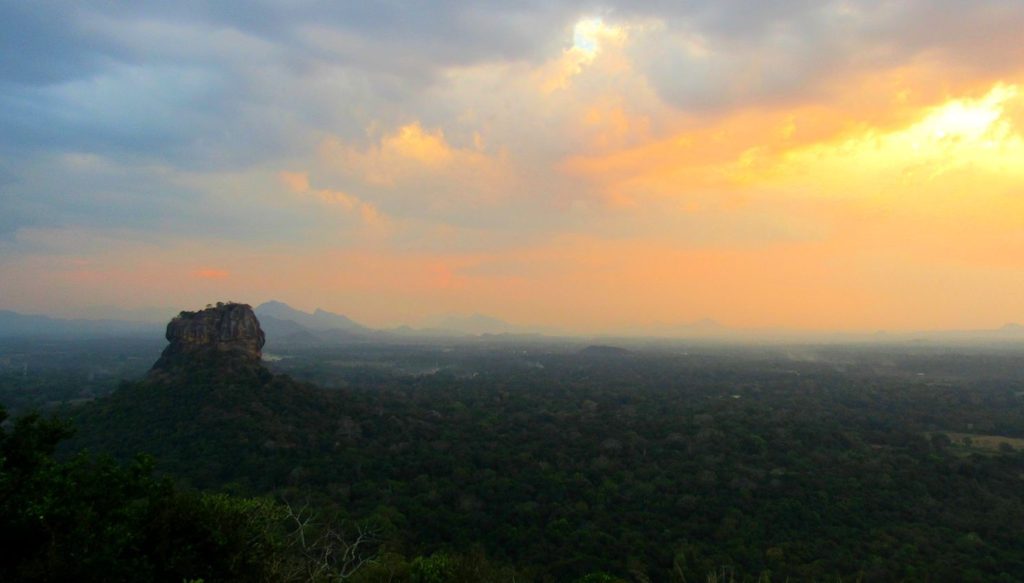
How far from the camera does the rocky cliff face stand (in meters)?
51.4

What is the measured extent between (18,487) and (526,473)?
96.9 ft

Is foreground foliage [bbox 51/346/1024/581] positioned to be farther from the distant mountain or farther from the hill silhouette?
the distant mountain

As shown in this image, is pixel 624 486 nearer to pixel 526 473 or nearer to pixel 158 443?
pixel 526 473

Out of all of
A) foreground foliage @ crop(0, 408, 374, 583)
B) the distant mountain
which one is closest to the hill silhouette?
foreground foliage @ crop(0, 408, 374, 583)

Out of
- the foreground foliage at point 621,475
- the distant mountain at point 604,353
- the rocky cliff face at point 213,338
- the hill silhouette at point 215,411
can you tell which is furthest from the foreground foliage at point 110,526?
the distant mountain at point 604,353

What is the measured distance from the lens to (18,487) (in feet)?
33.5

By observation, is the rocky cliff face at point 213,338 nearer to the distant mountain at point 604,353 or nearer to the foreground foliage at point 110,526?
the foreground foliage at point 110,526

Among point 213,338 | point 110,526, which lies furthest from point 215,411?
point 110,526

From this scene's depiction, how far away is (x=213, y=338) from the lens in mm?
53844

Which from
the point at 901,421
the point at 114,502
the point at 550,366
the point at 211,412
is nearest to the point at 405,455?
the point at 211,412

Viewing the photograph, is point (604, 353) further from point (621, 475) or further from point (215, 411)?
point (215, 411)

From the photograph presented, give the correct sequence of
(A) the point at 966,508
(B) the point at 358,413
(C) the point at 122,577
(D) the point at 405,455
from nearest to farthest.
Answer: (C) the point at 122,577
(A) the point at 966,508
(D) the point at 405,455
(B) the point at 358,413

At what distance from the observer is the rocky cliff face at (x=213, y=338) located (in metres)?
51.4

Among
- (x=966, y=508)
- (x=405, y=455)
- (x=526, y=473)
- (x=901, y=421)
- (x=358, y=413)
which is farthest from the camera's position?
(x=901, y=421)
